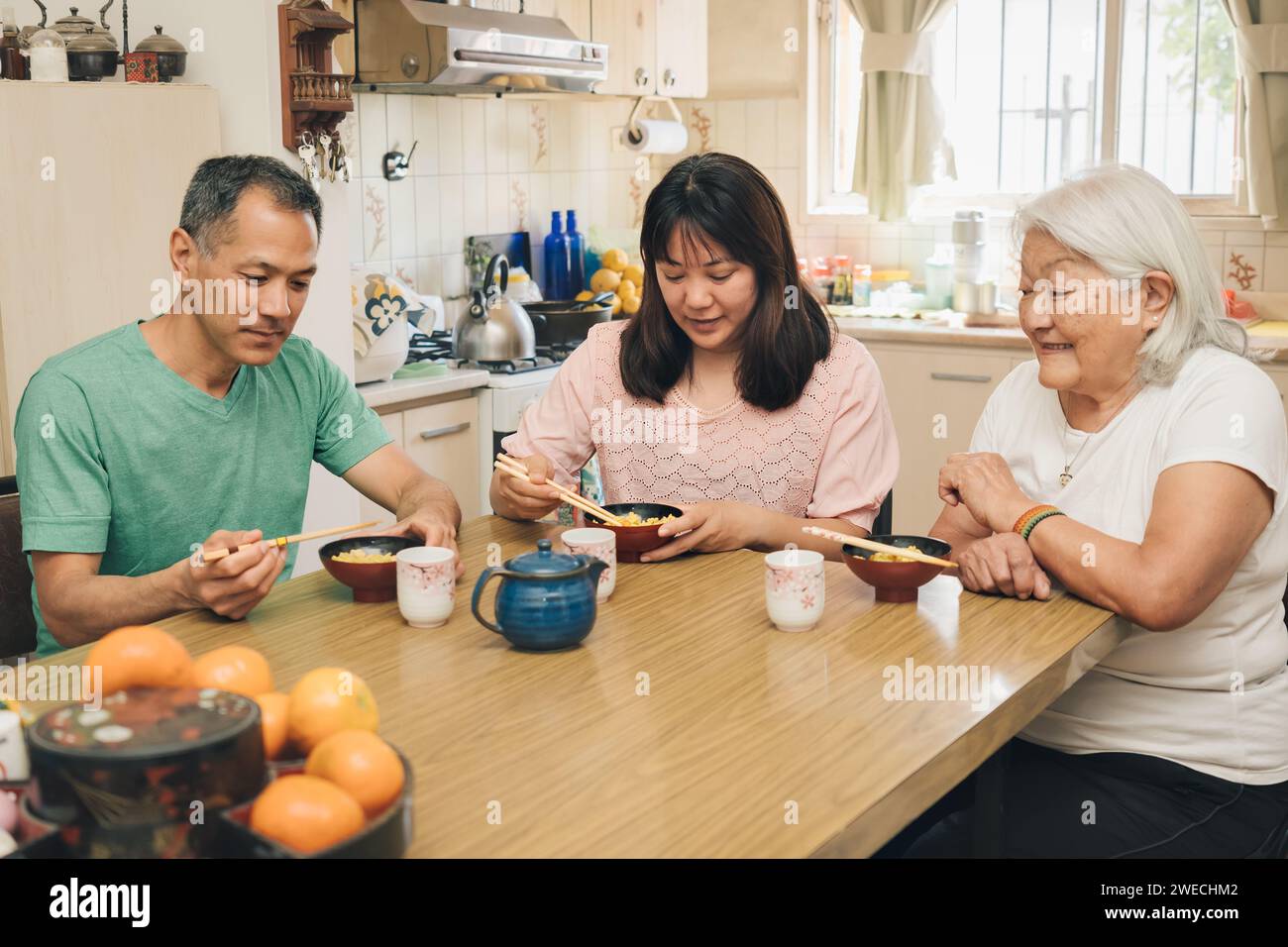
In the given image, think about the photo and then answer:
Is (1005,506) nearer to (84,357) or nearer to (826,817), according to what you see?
(826,817)

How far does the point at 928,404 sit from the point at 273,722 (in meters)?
3.53

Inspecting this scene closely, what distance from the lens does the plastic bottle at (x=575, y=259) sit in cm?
486

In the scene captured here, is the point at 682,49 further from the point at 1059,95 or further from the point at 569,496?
the point at 569,496

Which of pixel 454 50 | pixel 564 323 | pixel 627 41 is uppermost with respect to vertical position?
pixel 627 41

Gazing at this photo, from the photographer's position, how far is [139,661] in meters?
1.13

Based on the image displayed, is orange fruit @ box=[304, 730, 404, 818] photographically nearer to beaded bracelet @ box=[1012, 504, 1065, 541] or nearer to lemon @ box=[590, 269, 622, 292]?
beaded bracelet @ box=[1012, 504, 1065, 541]

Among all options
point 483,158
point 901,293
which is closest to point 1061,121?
point 901,293

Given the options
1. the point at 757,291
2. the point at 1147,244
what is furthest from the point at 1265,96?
the point at 1147,244

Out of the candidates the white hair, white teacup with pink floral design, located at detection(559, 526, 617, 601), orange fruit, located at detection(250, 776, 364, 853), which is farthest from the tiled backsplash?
orange fruit, located at detection(250, 776, 364, 853)

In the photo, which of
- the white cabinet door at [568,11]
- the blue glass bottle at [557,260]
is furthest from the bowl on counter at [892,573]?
the blue glass bottle at [557,260]

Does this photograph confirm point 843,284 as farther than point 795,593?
Yes

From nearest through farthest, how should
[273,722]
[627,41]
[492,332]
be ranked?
[273,722], [492,332], [627,41]

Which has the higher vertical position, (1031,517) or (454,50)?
(454,50)
